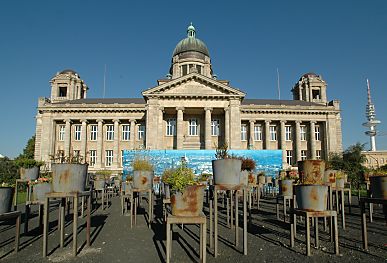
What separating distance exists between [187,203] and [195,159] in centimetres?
2259

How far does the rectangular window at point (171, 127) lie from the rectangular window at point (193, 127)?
90.8 inches

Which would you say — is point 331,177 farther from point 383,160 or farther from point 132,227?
point 383,160

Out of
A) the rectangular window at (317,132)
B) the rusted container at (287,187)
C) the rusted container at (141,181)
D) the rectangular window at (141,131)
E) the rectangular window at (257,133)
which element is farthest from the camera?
the rectangular window at (317,132)

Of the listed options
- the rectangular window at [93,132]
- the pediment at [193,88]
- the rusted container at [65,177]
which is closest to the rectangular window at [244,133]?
the pediment at [193,88]

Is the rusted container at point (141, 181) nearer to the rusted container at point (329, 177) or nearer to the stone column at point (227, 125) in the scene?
the rusted container at point (329, 177)

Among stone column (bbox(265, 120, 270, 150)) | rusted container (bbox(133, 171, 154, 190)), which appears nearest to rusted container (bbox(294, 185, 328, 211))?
rusted container (bbox(133, 171, 154, 190))

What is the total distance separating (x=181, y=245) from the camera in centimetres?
687

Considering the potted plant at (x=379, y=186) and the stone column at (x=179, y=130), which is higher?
the stone column at (x=179, y=130)

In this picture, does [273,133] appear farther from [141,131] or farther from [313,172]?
[313,172]

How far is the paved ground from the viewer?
231 inches

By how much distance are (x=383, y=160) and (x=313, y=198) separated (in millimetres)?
69616

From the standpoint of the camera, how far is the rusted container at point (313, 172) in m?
6.65

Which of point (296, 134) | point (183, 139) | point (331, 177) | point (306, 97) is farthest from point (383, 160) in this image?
point (331, 177)

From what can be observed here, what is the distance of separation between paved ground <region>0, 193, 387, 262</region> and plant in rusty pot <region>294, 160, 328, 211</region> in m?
1.00
